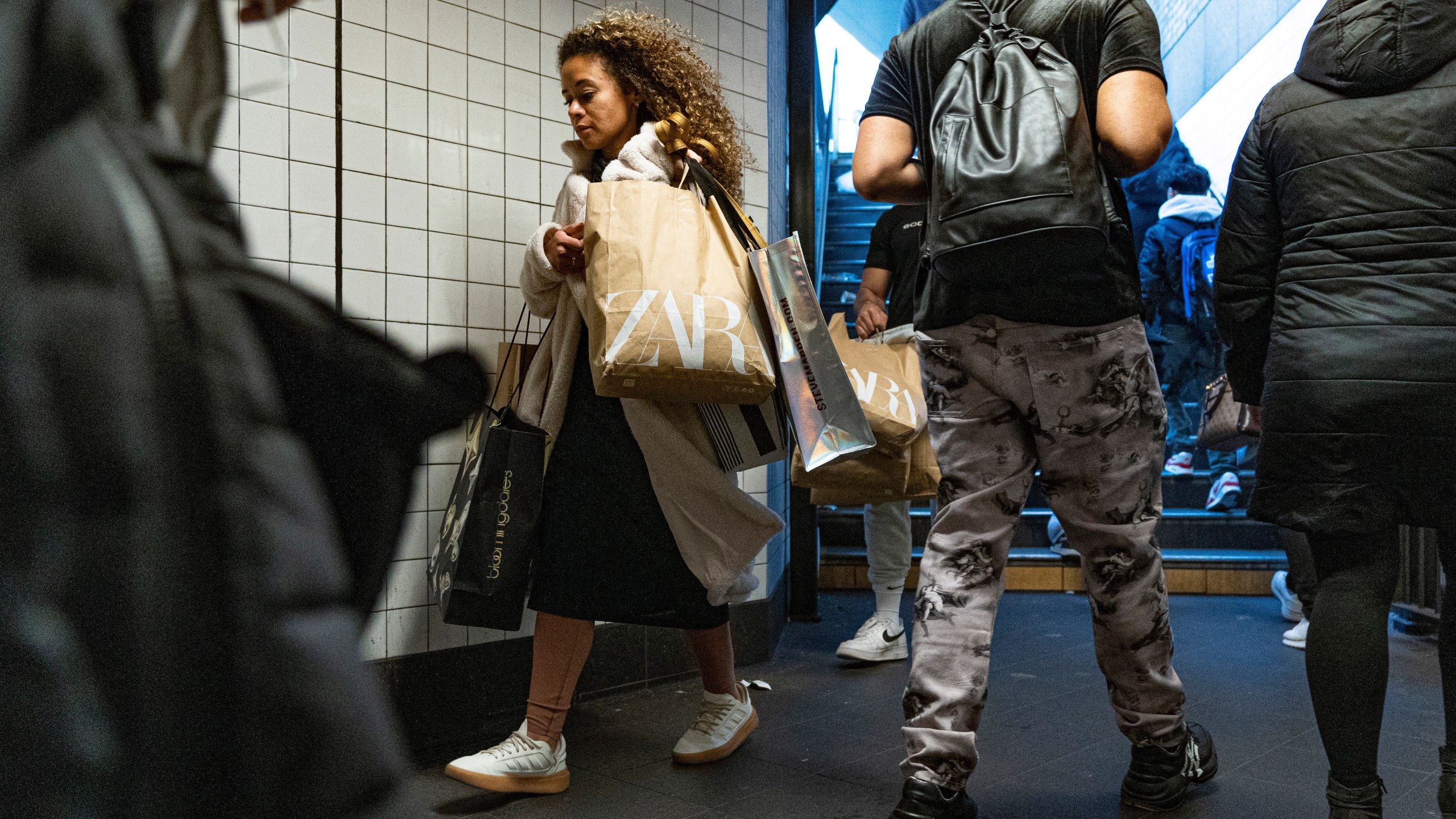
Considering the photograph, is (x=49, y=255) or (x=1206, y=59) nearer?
(x=49, y=255)

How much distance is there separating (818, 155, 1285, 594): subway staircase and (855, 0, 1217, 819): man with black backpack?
2649mm

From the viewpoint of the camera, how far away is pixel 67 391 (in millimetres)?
369

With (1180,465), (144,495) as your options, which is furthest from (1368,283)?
(1180,465)

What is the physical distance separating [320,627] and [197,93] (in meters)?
0.24

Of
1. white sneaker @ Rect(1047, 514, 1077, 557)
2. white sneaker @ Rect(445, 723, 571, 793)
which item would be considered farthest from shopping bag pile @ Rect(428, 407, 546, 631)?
white sneaker @ Rect(1047, 514, 1077, 557)

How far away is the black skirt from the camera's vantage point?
6.77ft

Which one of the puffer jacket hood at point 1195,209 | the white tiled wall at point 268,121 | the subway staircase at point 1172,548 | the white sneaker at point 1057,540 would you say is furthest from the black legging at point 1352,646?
the puffer jacket hood at point 1195,209

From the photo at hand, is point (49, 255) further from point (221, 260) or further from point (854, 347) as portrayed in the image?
point (854, 347)

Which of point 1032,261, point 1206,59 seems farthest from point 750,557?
point 1206,59

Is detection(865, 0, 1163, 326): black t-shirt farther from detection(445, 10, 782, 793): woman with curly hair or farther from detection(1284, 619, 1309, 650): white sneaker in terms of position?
detection(1284, 619, 1309, 650): white sneaker

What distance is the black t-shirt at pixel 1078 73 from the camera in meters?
1.59

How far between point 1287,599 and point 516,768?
132 inches

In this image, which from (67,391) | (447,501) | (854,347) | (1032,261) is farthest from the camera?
(854,347)

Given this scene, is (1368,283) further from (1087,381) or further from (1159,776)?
(1159,776)
